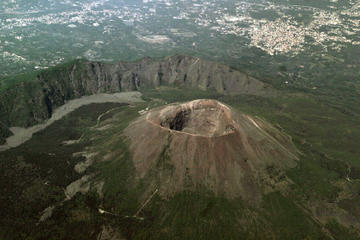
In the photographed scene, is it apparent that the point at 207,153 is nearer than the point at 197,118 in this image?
Yes

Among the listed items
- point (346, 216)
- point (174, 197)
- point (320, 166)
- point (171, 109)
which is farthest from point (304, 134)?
point (174, 197)

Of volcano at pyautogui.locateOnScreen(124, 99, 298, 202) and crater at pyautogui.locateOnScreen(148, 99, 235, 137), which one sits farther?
crater at pyautogui.locateOnScreen(148, 99, 235, 137)

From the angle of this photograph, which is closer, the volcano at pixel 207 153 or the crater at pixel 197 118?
the volcano at pixel 207 153

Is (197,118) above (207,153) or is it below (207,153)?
above

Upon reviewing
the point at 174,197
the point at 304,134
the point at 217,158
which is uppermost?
the point at 217,158

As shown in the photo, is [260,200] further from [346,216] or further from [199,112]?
[199,112]
